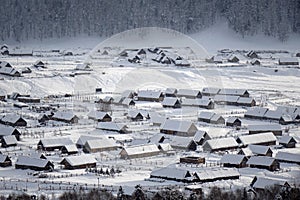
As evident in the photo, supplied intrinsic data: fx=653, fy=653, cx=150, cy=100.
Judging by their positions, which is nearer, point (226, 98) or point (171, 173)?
point (171, 173)

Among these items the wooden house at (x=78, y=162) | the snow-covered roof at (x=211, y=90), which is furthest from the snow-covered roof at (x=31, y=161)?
the snow-covered roof at (x=211, y=90)

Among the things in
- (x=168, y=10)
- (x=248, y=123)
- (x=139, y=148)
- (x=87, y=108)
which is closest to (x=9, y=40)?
(x=168, y=10)

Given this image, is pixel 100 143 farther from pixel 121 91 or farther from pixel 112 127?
pixel 121 91

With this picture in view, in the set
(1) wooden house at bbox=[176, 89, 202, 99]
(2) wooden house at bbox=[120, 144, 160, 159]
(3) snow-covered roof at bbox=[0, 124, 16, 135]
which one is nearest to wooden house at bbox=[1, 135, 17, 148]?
(3) snow-covered roof at bbox=[0, 124, 16, 135]

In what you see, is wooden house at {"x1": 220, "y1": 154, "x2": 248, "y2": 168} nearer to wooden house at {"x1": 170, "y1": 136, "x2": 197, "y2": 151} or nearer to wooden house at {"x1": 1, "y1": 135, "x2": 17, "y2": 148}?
wooden house at {"x1": 170, "y1": 136, "x2": 197, "y2": 151}

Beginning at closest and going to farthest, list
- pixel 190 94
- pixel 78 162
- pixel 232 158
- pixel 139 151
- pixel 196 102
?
1. pixel 78 162
2. pixel 232 158
3. pixel 139 151
4. pixel 196 102
5. pixel 190 94

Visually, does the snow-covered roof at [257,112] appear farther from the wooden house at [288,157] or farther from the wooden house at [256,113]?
the wooden house at [288,157]

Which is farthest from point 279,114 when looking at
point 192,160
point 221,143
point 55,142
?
point 55,142
